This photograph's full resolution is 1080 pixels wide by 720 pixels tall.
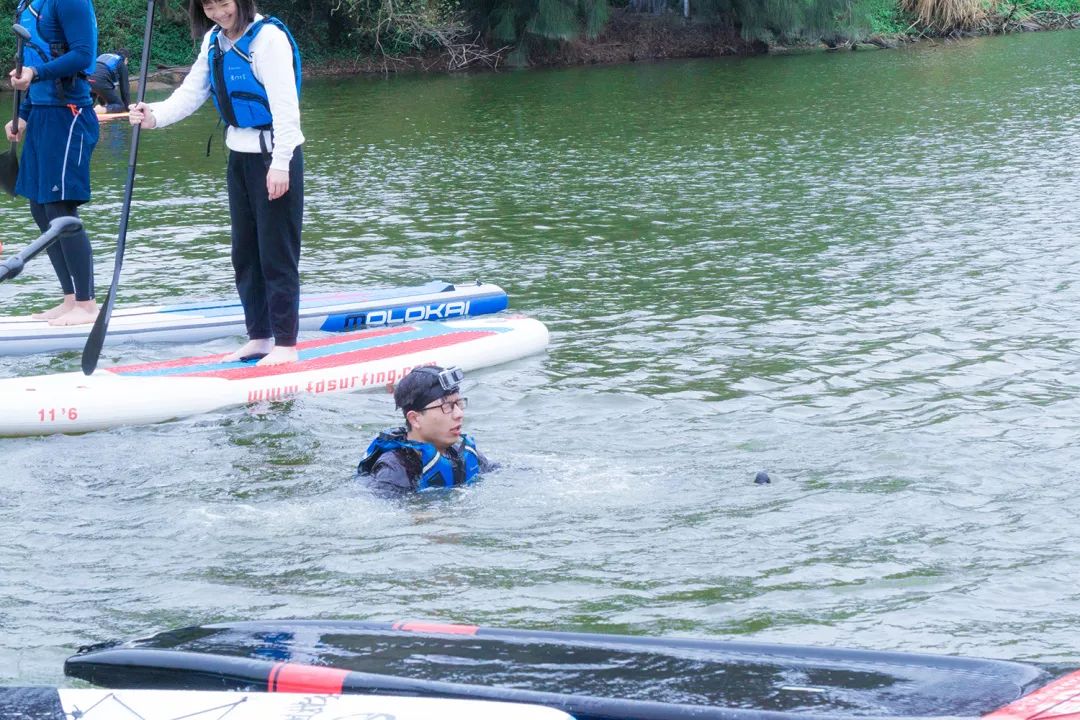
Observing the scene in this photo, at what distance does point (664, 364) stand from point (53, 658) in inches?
175

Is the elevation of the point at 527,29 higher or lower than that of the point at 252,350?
higher

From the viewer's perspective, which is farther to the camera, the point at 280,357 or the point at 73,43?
the point at 73,43

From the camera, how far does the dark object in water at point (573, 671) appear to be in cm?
330

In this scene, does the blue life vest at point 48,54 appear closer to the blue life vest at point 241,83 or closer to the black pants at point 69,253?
the black pants at point 69,253

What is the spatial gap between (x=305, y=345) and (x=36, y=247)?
329cm

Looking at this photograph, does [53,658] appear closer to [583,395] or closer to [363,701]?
[363,701]

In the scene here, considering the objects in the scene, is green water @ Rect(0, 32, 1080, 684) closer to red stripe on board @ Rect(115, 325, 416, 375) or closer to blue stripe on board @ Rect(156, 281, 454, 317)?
blue stripe on board @ Rect(156, 281, 454, 317)

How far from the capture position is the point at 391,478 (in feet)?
19.9

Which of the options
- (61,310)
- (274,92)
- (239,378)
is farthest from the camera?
(61,310)

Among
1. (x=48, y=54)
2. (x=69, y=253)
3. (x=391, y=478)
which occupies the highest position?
(x=48, y=54)

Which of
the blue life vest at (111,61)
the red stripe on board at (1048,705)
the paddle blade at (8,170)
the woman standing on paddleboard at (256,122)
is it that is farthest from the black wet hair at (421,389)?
the blue life vest at (111,61)

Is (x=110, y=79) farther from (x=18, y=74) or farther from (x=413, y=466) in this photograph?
(x=413, y=466)

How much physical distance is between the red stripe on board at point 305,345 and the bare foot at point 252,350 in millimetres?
66

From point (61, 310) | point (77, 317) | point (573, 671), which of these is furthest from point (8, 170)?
point (573, 671)
